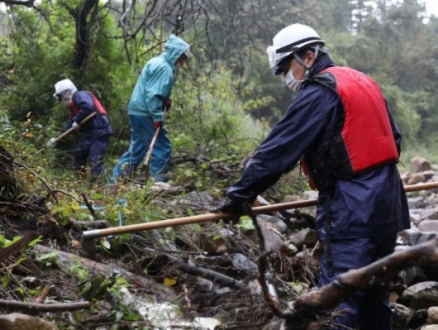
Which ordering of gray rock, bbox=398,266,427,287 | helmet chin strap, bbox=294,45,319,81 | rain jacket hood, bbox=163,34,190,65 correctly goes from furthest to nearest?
rain jacket hood, bbox=163,34,190,65, gray rock, bbox=398,266,427,287, helmet chin strap, bbox=294,45,319,81

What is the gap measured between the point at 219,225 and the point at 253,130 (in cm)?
681

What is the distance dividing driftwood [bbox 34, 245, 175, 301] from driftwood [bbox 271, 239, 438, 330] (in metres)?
1.52

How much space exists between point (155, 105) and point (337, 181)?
3.97 m

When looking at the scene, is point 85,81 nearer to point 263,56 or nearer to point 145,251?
point 145,251

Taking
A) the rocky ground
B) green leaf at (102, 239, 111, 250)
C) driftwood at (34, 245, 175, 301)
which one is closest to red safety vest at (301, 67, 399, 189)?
the rocky ground

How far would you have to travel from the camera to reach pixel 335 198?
299 centimetres

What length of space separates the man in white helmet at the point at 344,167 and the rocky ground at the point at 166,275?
0.83 feet

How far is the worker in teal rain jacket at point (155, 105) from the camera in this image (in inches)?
263

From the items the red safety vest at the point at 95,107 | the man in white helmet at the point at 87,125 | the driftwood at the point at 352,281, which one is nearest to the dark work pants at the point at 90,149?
the man in white helmet at the point at 87,125

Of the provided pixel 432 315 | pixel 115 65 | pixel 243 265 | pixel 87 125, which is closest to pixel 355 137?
pixel 243 265

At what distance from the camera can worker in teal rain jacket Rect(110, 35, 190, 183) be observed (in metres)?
6.67

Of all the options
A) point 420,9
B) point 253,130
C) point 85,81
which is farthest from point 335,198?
point 420,9

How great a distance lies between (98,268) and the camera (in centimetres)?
342

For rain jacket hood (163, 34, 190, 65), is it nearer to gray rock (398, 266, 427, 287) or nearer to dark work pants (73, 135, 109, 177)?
dark work pants (73, 135, 109, 177)
